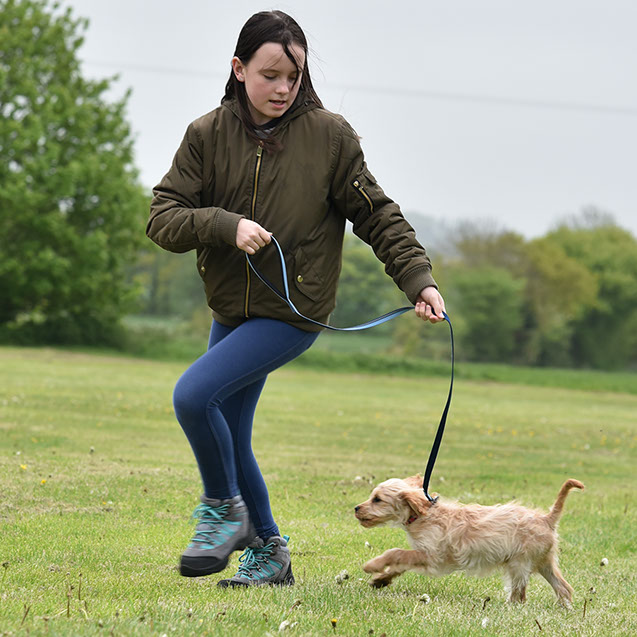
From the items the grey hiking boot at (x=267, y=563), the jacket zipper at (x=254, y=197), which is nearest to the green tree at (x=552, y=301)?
the grey hiking boot at (x=267, y=563)

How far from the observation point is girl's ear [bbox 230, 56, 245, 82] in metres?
4.47

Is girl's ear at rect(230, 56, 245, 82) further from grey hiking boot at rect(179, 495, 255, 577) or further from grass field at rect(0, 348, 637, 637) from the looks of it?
grass field at rect(0, 348, 637, 637)

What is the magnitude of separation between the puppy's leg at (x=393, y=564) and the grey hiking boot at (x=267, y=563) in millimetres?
456

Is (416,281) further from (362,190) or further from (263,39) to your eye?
(263,39)

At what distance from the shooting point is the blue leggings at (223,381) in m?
4.34

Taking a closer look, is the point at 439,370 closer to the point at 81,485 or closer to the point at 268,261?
the point at 81,485

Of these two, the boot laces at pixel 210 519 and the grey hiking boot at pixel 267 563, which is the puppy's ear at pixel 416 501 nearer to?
the grey hiking boot at pixel 267 563

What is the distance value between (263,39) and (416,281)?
136 cm

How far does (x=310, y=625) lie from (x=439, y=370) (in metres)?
30.2

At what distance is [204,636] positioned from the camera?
11.9 feet

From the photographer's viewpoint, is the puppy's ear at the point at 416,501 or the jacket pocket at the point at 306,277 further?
the puppy's ear at the point at 416,501

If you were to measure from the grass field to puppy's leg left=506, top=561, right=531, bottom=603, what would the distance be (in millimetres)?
91

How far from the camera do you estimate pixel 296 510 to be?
25.5ft

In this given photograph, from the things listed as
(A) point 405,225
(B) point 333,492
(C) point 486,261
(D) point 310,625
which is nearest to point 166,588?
(D) point 310,625
